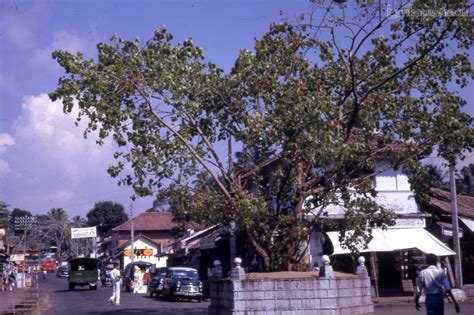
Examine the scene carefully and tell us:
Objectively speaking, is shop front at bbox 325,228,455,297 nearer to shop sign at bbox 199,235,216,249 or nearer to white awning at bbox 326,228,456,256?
white awning at bbox 326,228,456,256

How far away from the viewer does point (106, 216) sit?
102750mm

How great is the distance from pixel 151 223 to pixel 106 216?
87.9 ft

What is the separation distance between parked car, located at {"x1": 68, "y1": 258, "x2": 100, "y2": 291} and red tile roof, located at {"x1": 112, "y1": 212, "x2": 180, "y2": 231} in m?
25.1

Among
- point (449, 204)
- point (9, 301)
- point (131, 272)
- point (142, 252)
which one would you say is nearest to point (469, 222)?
point (449, 204)

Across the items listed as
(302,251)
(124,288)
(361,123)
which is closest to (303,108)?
(361,123)

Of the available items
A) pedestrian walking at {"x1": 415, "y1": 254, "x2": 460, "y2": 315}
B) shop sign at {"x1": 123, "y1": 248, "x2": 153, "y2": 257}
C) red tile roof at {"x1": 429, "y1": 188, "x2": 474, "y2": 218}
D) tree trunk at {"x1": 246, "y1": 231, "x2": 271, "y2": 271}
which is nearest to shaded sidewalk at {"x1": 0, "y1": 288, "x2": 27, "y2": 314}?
tree trunk at {"x1": 246, "y1": 231, "x2": 271, "y2": 271}

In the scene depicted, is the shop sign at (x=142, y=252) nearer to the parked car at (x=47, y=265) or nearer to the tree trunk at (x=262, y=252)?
the parked car at (x=47, y=265)

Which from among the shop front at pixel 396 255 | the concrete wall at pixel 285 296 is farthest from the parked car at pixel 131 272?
the concrete wall at pixel 285 296

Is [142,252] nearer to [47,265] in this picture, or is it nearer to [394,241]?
[394,241]

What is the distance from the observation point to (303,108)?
51.4 ft

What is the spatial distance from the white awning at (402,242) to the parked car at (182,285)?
889cm

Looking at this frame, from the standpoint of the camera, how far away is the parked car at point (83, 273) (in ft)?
163

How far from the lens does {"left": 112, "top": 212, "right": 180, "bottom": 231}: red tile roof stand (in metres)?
76.7

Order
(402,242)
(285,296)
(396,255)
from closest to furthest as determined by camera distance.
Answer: (285,296), (402,242), (396,255)
